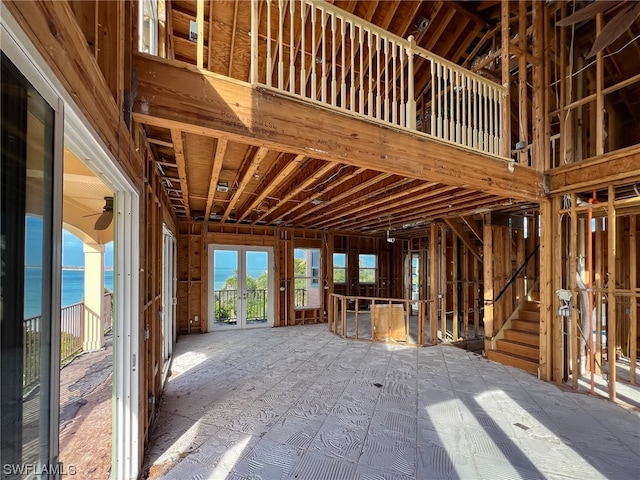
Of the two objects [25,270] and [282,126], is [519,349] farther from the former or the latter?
[25,270]

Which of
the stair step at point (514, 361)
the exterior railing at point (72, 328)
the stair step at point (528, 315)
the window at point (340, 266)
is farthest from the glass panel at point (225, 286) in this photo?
the stair step at point (528, 315)

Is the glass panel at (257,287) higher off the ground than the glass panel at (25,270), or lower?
lower

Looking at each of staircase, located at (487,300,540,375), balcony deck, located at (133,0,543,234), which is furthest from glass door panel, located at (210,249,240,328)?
staircase, located at (487,300,540,375)

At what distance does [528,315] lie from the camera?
18.3 ft

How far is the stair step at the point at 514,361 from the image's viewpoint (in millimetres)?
4670

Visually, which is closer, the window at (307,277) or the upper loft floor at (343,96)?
the upper loft floor at (343,96)

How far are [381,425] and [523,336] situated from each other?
3680mm

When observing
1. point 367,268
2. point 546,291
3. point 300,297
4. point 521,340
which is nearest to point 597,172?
point 546,291

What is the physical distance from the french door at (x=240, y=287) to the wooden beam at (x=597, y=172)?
6.40 metres

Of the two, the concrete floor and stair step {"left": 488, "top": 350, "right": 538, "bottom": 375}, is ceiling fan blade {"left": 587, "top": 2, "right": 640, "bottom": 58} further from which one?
stair step {"left": 488, "top": 350, "right": 538, "bottom": 375}

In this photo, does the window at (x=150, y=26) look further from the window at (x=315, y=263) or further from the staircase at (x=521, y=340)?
the window at (x=315, y=263)

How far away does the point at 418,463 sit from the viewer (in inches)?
97.3

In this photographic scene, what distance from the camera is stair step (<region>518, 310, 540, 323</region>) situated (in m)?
5.44

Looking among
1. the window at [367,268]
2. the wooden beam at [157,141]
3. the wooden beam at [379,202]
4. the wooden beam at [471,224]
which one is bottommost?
the window at [367,268]
